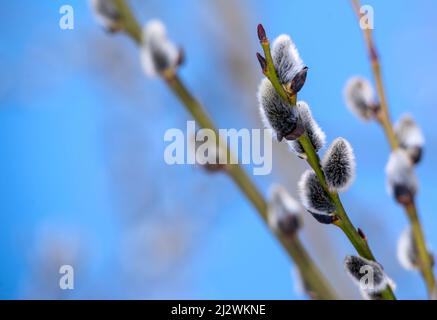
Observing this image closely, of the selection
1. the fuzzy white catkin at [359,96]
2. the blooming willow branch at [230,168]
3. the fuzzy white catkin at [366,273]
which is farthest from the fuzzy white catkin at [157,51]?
the fuzzy white catkin at [366,273]

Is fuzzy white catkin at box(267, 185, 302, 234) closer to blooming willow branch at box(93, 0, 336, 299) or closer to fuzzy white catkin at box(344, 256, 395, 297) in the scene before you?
blooming willow branch at box(93, 0, 336, 299)

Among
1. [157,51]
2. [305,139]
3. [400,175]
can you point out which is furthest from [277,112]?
[157,51]

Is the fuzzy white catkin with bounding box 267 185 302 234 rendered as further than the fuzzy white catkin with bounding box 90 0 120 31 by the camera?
No

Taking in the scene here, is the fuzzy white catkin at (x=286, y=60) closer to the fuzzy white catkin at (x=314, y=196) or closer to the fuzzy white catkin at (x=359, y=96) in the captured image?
the fuzzy white catkin at (x=314, y=196)

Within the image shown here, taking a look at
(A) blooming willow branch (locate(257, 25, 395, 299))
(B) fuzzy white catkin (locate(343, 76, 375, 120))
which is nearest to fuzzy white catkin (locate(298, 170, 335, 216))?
(A) blooming willow branch (locate(257, 25, 395, 299))

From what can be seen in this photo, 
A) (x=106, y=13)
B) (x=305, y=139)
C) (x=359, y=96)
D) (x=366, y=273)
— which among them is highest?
(x=106, y=13)

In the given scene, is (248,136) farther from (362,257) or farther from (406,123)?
(362,257)

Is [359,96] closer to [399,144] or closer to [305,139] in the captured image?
[399,144]
